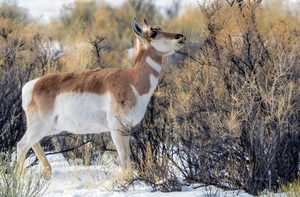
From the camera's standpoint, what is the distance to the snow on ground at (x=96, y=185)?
8.12 m

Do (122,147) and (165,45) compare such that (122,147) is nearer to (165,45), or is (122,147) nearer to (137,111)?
(137,111)

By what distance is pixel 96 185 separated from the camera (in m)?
8.95

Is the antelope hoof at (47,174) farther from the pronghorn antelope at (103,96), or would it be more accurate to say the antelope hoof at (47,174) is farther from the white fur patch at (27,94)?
the white fur patch at (27,94)

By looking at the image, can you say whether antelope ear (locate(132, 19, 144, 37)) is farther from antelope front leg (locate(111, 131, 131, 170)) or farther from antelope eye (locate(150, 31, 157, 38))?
antelope front leg (locate(111, 131, 131, 170))

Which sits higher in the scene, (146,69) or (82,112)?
(146,69)

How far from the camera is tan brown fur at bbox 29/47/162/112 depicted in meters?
9.36

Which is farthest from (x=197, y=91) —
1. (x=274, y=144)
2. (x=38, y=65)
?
(x=38, y=65)

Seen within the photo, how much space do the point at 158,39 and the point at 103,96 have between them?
1044 millimetres

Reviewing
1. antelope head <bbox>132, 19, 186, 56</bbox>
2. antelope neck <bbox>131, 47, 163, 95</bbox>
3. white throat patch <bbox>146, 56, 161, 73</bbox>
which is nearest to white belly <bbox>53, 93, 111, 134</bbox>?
antelope neck <bbox>131, 47, 163, 95</bbox>

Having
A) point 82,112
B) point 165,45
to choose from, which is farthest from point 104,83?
point 165,45

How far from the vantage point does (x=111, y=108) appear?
930 cm

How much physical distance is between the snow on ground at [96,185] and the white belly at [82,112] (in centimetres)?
62

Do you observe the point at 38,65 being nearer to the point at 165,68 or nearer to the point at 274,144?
the point at 165,68

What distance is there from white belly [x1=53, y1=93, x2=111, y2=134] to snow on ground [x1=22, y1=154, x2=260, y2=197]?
2.03 ft
